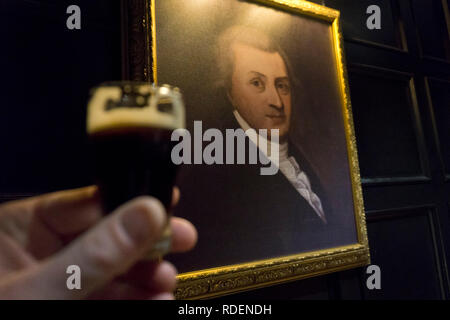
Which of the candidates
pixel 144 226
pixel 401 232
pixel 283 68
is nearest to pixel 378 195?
pixel 401 232

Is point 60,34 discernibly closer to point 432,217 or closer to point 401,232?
point 401,232

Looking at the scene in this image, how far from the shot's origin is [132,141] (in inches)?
23.6

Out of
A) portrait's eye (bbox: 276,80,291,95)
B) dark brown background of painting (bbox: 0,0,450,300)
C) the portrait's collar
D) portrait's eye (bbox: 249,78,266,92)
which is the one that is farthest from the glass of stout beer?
portrait's eye (bbox: 276,80,291,95)

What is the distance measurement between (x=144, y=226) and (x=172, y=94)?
0.30 metres

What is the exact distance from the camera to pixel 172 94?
674mm

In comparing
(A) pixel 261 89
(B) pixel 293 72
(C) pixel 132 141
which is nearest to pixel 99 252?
(C) pixel 132 141

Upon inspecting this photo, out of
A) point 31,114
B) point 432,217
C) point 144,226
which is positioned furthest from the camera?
point 432,217

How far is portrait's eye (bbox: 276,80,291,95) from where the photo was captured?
1.53 metres

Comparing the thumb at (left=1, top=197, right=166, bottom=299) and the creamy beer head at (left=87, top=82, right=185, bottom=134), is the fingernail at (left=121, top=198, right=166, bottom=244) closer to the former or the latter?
the thumb at (left=1, top=197, right=166, bottom=299)

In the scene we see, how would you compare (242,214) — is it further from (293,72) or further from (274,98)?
(293,72)

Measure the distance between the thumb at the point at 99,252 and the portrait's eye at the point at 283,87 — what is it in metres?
1.16

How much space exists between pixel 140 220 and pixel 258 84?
1090 mm

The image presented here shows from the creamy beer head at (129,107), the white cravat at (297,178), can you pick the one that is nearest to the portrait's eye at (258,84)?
the white cravat at (297,178)

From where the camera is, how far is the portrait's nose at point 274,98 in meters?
1.48
